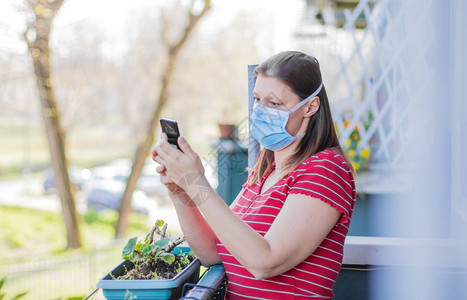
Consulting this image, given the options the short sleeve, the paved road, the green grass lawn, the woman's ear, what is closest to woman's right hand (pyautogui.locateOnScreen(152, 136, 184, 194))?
the short sleeve

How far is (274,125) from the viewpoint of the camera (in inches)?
60.6

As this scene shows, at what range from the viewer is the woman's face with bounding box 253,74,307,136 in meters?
1.50

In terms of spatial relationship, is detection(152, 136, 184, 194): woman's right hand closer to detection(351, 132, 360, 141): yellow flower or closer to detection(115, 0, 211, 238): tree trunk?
detection(351, 132, 360, 141): yellow flower

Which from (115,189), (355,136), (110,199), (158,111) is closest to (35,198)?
(115,189)

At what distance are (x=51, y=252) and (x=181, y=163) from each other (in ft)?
34.2

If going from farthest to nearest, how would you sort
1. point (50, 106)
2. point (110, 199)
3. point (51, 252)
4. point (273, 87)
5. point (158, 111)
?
1. point (110, 199)
2. point (51, 252)
3. point (158, 111)
4. point (50, 106)
5. point (273, 87)

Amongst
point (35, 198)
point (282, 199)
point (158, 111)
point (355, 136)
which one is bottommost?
point (35, 198)

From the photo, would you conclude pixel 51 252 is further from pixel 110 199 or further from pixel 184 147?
pixel 184 147

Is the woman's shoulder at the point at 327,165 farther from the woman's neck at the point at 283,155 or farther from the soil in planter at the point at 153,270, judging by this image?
the soil in planter at the point at 153,270

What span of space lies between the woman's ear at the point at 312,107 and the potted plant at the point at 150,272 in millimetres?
551

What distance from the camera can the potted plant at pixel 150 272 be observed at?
126cm

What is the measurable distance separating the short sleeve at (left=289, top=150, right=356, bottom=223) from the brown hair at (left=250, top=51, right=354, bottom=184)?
0.05 m

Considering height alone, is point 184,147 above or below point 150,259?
above

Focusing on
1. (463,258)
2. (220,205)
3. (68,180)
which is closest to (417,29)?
(463,258)
